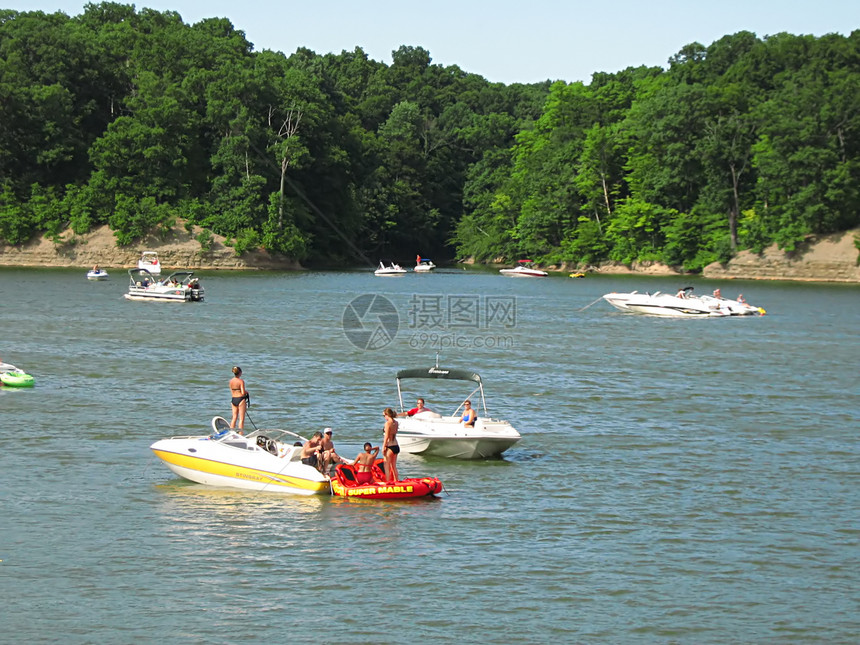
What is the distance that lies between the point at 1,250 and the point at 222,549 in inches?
4580

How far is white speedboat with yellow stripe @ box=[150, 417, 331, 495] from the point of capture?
82.1 feet

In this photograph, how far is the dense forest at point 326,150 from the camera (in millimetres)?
116812

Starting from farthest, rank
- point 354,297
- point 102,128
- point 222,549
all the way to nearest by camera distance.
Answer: point 102,128, point 354,297, point 222,549

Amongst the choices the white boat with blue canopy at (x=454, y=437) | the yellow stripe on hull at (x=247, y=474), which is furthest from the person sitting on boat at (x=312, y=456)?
the white boat with blue canopy at (x=454, y=437)

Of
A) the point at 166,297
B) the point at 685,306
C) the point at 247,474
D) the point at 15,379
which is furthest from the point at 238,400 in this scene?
the point at 685,306

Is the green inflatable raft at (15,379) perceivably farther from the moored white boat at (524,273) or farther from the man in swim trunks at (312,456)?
the moored white boat at (524,273)

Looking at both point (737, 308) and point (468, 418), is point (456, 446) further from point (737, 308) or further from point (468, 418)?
point (737, 308)

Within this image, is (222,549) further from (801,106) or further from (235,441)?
(801,106)

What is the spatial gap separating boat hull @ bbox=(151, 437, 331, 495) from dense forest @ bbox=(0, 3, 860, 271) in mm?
96959

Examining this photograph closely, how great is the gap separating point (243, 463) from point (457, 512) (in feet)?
16.9

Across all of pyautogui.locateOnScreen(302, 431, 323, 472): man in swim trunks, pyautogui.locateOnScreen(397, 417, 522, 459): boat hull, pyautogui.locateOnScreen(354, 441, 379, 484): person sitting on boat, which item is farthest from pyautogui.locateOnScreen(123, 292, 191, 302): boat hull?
pyautogui.locateOnScreen(354, 441, 379, 484): person sitting on boat

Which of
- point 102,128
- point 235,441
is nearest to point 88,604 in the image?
point 235,441

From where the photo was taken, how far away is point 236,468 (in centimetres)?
2531

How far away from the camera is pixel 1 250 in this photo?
127 meters
